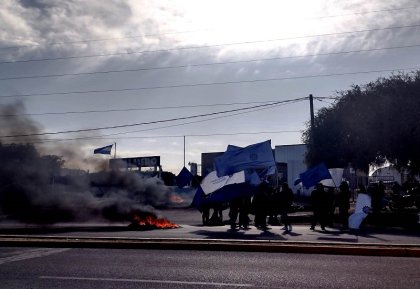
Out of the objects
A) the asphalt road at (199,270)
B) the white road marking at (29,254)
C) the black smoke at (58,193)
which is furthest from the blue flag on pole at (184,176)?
the asphalt road at (199,270)

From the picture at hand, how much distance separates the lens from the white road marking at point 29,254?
1038 cm

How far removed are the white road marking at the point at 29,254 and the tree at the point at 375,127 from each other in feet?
63.5

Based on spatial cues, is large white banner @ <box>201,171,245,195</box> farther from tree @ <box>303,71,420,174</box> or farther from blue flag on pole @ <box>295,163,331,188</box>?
tree @ <box>303,71,420,174</box>

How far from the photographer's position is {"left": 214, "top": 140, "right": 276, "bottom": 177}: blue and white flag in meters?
19.0

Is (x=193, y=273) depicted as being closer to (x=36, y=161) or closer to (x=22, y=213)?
(x=22, y=213)

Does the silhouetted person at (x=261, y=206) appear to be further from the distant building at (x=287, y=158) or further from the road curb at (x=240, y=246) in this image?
the distant building at (x=287, y=158)

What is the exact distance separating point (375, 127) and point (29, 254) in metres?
21.1

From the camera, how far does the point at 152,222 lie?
19.5 meters

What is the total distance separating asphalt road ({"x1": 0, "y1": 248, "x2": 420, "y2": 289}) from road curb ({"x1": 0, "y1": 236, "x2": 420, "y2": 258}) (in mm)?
377

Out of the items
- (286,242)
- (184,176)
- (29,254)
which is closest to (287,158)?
(184,176)

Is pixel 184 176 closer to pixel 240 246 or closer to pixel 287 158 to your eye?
pixel 240 246

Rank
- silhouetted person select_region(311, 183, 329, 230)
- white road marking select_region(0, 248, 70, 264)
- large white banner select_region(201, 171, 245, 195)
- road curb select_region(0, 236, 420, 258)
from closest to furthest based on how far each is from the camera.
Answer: white road marking select_region(0, 248, 70, 264) → road curb select_region(0, 236, 420, 258) → silhouetted person select_region(311, 183, 329, 230) → large white banner select_region(201, 171, 245, 195)

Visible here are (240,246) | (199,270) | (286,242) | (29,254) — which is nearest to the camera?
(199,270)

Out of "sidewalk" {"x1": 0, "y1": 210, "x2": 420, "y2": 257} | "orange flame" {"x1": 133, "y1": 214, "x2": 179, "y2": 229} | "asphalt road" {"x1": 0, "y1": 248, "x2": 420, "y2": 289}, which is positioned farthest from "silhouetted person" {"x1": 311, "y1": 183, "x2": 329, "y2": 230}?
"asphalt road" {"x1": 0, "y1": 248, "x2": 420, "y2": 289}
